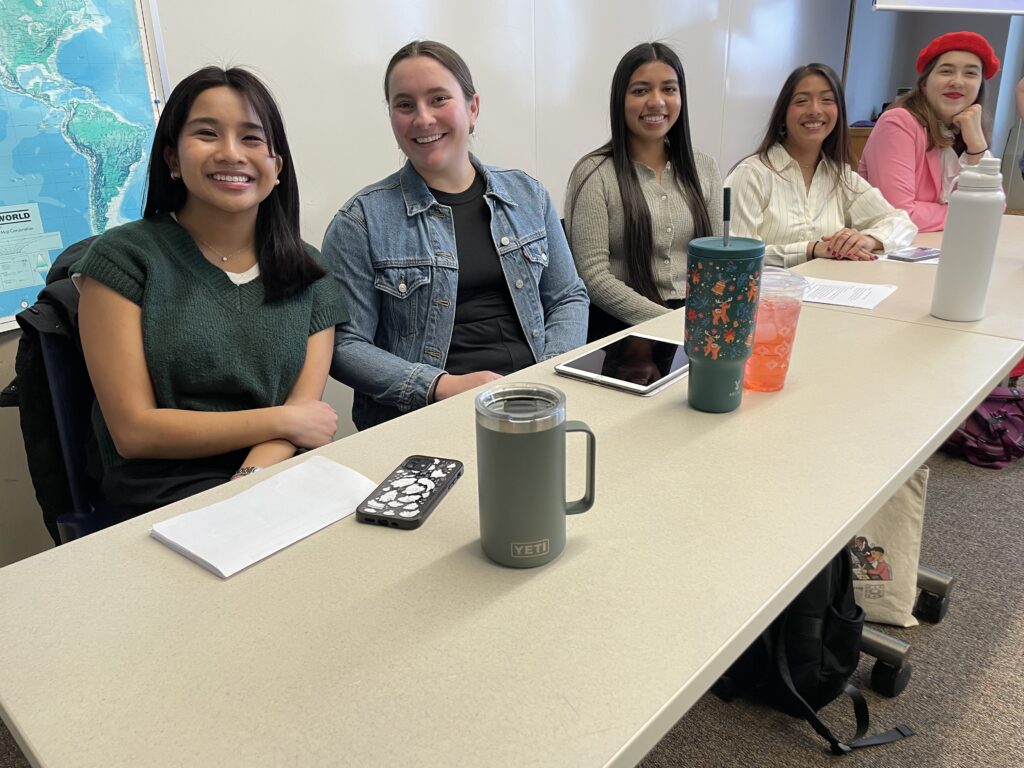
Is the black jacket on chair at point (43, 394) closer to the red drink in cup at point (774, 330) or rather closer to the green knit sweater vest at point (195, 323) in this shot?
the green knit sweater vest at point (195, 323)

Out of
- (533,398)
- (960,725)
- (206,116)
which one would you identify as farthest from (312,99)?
(960,725)

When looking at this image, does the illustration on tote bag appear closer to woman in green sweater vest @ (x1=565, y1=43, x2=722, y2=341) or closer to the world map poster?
woman in green sweater vest @ (x1=565, y1=43, x2=722, y2=341)

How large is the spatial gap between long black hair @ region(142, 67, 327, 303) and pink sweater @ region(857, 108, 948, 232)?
2.03 meters

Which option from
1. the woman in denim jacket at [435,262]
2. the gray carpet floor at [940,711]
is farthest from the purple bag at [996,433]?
the woman in denim jacket at [435,262]

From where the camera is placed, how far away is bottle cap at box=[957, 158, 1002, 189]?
133 cm

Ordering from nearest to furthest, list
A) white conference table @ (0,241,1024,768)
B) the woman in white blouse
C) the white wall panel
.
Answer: white conference table @ (0,241,1024,768) < the woman in white blouse < the white wall panel

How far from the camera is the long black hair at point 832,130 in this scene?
7.51 ft

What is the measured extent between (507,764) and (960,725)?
1262 millimetres

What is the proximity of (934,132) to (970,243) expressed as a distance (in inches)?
58.7

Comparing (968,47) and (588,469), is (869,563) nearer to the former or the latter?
(588,469)

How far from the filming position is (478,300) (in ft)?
5.68

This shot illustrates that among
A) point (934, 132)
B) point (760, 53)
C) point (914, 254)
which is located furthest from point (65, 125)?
point (760, 53)

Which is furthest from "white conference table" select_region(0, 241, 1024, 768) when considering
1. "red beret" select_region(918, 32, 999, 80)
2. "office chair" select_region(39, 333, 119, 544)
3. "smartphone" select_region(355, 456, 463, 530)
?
"red beret" select_region(918, 32, 999, 80)

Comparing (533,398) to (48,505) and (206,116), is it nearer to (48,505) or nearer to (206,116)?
(206,116)
